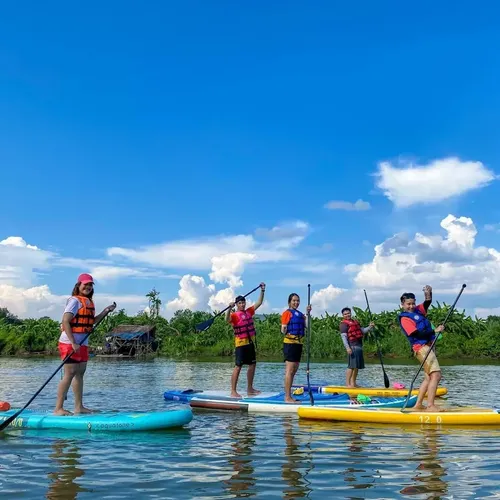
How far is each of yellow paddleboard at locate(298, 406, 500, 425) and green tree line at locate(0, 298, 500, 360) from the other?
102 feet

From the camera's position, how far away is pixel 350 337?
1315 cm

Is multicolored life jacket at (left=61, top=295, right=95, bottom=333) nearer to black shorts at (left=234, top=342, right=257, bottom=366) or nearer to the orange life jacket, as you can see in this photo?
the orange life jacket

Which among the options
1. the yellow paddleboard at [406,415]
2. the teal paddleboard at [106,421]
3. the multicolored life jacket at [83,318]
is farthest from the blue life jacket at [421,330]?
the multicolored life jacket at [83,318]

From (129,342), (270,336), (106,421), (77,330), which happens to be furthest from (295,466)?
(129,342)

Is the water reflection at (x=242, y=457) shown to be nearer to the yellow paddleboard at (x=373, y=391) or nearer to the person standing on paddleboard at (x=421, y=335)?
the person standing on paddleboard at (x=421, y=335)

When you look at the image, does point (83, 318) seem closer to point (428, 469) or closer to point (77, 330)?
point (77, 330)

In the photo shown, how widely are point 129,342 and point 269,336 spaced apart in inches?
452

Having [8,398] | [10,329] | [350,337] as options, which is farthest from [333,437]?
[10,329]

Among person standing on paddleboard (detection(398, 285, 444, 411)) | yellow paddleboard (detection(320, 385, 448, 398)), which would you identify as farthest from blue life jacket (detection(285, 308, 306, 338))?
yellow paddleboard (detection(320, 385, 448, 398))

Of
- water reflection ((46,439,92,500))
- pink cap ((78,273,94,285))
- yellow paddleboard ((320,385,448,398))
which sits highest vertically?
pink cap ((78,273,94,285))

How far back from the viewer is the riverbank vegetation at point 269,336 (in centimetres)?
4153

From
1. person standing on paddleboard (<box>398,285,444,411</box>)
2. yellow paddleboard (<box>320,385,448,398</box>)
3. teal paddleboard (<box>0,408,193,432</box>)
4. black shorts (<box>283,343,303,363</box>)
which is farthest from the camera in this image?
yellow paddleboard (<box>320,385,448,398</box>)

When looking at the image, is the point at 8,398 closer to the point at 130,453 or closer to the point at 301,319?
the point at 301,319

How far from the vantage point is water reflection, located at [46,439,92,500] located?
201 inches
